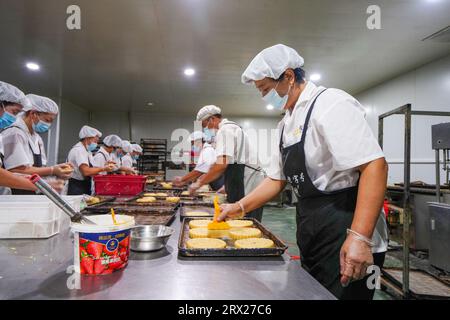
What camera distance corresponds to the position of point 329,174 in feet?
3.91

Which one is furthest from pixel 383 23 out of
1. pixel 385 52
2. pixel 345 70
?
pixel 345 70

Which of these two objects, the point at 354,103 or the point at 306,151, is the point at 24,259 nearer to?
the point at 306,151

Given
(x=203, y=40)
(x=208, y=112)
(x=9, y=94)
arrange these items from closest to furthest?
(x=9, y=94), (x=208, y=112), (x=203, y=40)

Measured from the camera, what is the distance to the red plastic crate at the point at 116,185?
9.44 feet

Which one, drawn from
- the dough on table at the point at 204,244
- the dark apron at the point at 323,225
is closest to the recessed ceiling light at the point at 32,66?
the dough on table at the point at 204,244

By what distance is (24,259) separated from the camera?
986 millimetres

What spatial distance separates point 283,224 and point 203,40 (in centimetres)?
415

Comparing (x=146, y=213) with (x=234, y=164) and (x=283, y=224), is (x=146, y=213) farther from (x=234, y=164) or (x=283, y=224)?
(x=283, y=224)

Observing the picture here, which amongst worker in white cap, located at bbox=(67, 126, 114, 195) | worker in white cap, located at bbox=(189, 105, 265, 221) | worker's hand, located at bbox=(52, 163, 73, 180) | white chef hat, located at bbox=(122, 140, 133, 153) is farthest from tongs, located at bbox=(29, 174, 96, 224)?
white chef hat, located at bbox=(122, 140, 133, 153)

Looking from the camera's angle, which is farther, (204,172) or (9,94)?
(204,172)

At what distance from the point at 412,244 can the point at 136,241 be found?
14.5 ft


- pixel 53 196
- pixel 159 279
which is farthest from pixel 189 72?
pixel 159 279

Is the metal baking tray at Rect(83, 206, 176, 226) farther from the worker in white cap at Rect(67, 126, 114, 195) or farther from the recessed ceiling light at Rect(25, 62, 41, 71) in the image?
the recessed ceiling light at Rect(25, 62, 41, 71)

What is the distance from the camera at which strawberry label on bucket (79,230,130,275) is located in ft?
2.78
